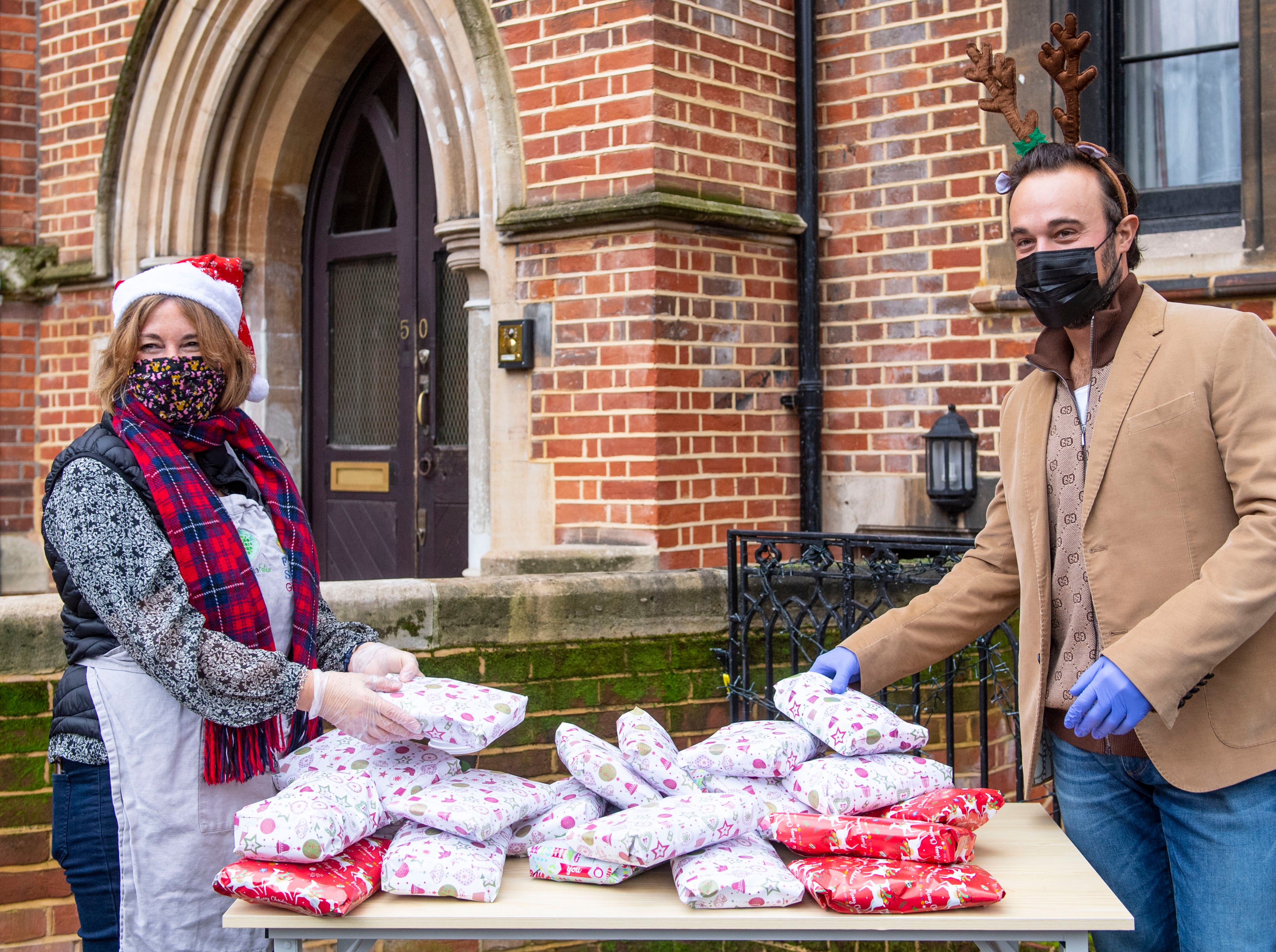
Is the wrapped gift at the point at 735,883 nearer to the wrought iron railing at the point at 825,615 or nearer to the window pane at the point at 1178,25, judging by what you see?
the wrought iron railing at the point at 825,615

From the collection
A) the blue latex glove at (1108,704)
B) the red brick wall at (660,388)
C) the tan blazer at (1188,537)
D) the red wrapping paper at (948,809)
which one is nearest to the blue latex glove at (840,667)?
the red wrapping paper at (948,809)

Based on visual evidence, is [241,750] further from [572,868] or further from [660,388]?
[660,388]

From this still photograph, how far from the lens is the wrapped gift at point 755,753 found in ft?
8.11

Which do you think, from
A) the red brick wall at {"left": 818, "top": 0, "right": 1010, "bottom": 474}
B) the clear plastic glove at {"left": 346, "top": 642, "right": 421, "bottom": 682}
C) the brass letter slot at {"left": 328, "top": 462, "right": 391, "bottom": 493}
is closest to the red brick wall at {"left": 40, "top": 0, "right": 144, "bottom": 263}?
the brass letter slot at {"left": 328, "top": 462, "right": 391, "bottom": 493}

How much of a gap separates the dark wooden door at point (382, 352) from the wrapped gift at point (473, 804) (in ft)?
11.6

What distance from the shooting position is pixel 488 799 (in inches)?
90.7

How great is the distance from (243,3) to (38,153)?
5.15ft

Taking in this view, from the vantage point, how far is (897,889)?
209 centimetres

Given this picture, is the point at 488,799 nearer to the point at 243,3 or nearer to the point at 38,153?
the point at 243,3

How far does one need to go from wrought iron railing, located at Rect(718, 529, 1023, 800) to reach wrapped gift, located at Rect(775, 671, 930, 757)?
1.31 metres

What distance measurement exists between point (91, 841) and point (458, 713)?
2.38 feet

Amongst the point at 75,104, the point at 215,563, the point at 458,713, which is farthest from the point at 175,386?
the point at 75,104

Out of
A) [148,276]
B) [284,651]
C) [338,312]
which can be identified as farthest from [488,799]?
[338,312]

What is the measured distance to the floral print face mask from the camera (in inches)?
92.0
